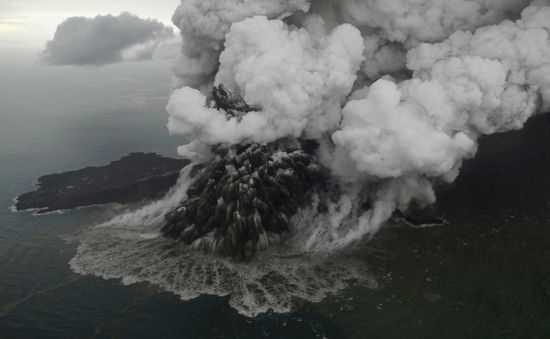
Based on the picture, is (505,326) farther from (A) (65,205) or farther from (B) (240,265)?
(A) (65,205)

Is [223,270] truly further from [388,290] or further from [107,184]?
[107,184]

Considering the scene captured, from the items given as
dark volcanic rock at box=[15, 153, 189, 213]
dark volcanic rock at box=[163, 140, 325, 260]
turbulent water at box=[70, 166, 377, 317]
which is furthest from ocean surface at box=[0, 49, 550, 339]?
dark volcanic rock at box=[15, 153, 189, 213]

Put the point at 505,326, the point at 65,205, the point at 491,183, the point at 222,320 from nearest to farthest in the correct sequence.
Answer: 1. the point at 505,326
2. the point at 222,320
3. the point at 491,183
4. the point at 65,205

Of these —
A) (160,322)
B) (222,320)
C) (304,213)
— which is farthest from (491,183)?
(160,322)

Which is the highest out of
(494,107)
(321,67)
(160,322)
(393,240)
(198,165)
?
(321,67)

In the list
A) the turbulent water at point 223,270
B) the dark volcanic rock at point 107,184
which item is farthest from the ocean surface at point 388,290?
the dark volcanic rock at point 107,184

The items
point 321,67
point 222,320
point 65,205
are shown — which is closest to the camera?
point 222,320
